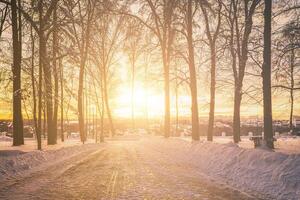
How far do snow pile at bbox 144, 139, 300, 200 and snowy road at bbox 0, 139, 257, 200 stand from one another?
638mm

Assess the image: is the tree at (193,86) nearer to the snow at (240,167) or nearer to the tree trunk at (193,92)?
the tree trunk at (193,92)

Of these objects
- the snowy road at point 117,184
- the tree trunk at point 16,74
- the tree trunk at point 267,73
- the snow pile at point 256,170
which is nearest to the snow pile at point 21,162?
the snowy road at point 117,184

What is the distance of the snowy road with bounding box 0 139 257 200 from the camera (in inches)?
347

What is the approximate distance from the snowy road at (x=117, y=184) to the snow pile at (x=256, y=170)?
0.64 meters

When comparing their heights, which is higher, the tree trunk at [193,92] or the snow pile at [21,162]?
the tree trunk at [193,92]

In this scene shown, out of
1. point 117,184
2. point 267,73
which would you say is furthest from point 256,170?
point 267,73

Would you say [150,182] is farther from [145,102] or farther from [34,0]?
[145,102]

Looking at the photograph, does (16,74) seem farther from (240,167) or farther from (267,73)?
(240,167)

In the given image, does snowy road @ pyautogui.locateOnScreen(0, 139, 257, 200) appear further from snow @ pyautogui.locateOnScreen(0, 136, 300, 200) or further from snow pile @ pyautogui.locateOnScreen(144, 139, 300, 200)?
snow pile @ pyautogui.locateOnScreen(144, 139, 300, 200)

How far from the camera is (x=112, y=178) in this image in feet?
36.4

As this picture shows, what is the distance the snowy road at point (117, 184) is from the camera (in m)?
8.82

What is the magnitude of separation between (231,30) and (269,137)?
11484mm

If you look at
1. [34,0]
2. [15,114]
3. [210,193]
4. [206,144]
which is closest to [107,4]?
[34,0]

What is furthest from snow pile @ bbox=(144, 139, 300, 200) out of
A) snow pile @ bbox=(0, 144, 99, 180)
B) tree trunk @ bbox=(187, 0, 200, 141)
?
tree trunk @ bbox=(187, 0, 200, 141)
